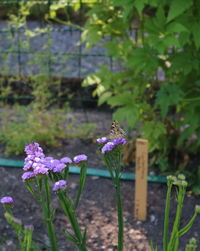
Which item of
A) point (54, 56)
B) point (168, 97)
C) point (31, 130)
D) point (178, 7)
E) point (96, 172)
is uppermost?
point (178, 7)

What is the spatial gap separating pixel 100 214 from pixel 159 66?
0.98 meters

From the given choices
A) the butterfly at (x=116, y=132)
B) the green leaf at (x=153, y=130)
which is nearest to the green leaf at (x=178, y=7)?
the green leaf at (x=153, y=130)

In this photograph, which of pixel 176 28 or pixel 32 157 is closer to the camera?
pixel 32 157

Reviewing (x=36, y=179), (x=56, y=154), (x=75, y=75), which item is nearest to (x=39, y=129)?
(x=56, y=154)

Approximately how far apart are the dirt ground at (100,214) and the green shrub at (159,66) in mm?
351

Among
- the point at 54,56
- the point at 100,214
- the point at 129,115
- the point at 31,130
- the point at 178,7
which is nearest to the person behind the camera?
the point at 178,7

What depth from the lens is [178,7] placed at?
2.53m

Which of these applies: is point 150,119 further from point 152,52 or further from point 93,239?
point 93,239

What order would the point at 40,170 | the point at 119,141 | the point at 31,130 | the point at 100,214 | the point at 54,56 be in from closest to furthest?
1. the point at 40,170
2. the point at 119,141
3. the point at 100,214
4. the point at 31,130
5. the point at 54,56

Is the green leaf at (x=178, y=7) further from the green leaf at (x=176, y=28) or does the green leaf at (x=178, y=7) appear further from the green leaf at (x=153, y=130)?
the green leaf at (x=153, y=130)

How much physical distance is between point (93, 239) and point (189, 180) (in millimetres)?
818

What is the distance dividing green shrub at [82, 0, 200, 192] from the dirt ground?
0.35m

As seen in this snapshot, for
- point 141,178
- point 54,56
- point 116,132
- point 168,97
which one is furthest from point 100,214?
point 54,56

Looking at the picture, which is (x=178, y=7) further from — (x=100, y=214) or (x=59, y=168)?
(x=59, y=168)
